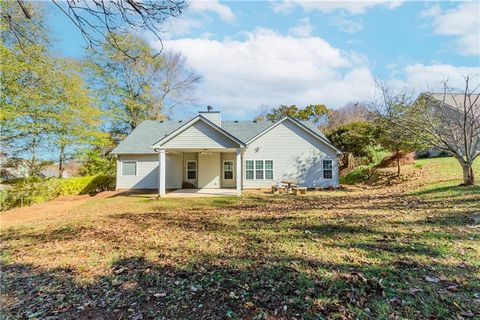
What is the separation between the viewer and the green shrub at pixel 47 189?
14180mm

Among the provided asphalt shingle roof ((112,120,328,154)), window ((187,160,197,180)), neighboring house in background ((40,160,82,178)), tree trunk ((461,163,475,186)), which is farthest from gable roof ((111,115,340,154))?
tree trunk ((461,163,475,186))

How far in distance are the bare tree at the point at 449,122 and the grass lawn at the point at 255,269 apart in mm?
4586

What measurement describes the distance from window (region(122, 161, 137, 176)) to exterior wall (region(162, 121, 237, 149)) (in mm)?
5998

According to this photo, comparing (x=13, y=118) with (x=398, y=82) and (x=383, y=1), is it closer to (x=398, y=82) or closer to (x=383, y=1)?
(x=383, y=1)

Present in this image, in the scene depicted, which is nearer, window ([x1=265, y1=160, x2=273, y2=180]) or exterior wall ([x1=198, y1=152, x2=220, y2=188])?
window ([x1=265, y1=160, x2=273, y2=180])

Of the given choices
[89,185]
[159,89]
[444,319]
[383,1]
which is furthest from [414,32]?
[159,89]

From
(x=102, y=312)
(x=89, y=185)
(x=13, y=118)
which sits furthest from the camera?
(x=89, y=185)

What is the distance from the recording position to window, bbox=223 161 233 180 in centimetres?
1912

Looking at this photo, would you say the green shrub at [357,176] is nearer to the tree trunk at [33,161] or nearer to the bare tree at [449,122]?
the bare tree at [449,122]

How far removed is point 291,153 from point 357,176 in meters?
7.03

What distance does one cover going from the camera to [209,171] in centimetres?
1898

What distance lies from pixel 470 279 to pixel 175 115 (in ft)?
101

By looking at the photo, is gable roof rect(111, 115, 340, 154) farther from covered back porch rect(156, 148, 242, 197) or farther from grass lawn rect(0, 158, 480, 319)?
grass lawn rect(0, 158, 480, 319)

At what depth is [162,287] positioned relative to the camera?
147 inches
